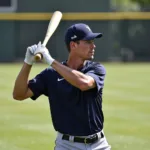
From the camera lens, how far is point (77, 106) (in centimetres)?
493

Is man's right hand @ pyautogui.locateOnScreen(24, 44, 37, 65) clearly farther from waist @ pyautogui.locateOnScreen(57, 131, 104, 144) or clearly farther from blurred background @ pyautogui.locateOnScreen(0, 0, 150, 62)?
blurred background @ pyautogui.locateOnScreen(0, 0, 150, 62)

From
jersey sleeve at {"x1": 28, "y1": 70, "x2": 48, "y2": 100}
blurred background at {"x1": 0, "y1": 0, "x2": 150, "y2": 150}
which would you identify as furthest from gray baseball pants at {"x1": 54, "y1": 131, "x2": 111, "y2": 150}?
blurred background at {"x1": 0, "y1": 0, "x2": 150, "y2": 150}

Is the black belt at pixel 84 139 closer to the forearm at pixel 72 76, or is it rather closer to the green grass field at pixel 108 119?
the forearm at pixel 72 76

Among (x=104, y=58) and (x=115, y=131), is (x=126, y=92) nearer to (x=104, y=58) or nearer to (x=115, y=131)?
(x=115, y=131)

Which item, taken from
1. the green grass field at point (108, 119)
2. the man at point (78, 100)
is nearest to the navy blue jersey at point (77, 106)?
the man at point (78, 100)

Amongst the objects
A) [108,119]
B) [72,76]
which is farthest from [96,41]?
[72,76]

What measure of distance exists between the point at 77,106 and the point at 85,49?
46cm

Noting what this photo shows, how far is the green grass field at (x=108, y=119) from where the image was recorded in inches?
340

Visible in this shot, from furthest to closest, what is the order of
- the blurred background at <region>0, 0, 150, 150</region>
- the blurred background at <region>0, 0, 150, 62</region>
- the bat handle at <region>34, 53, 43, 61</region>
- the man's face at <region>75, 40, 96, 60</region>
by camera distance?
the blurred background at <region>0, 0, 150, 62</region>, the blurred background at <region>0, 0, 150, 150</region>, the man's face at <region>75, 40, 96, 60</region>, the bat handle at <region>34, 53, 43, 61</region>

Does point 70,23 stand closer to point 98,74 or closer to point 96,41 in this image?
point 96,41

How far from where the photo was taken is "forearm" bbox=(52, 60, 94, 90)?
4.77 metres

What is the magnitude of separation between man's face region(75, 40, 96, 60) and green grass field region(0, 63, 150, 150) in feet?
11.3

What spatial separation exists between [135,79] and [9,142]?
355 inches

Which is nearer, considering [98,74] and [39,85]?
[98,74]
